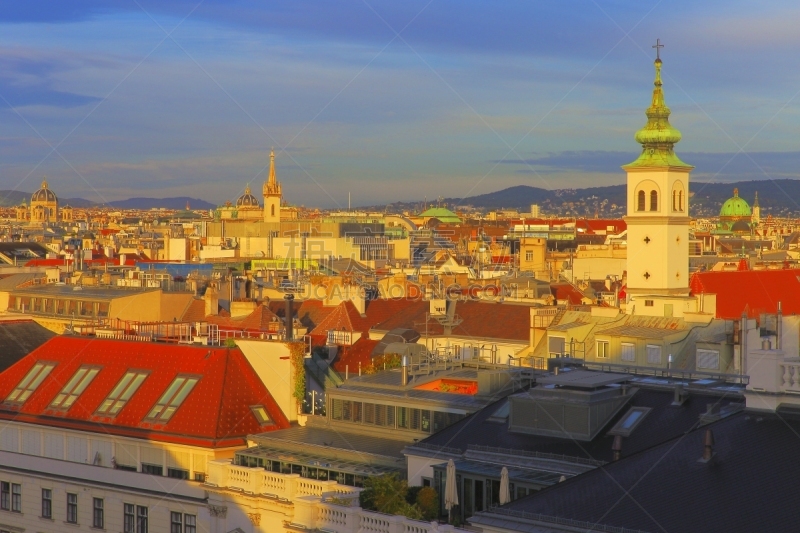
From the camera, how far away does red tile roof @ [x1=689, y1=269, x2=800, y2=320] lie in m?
71.9

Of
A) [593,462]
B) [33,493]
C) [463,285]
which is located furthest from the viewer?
[463,285]

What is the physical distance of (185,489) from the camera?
Answer: 105 ft

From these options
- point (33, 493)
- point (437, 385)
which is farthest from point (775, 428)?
point (33, 493)

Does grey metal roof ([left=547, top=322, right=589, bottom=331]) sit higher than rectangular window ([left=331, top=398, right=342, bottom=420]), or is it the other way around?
grey metal roof ([left=547, top=322, right=589, bottom=331])

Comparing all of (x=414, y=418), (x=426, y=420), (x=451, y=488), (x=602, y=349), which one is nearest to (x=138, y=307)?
(x=602, y=349)

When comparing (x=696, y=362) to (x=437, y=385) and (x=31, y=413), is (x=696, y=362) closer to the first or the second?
(x=437, y=385)

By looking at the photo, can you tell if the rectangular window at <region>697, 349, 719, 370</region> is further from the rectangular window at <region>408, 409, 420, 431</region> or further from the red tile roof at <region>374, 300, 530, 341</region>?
the rectangular window at <region>408, 409, 420, 431</region>

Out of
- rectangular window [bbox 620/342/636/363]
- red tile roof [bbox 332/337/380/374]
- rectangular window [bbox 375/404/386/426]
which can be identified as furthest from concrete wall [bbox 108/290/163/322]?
rectangular window [bbox 375/404/386/426]

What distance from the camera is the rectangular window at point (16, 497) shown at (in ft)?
118

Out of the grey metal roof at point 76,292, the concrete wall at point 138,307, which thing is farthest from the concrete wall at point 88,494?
the grey metal roof at point 76,292

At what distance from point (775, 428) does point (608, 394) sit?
6.03 meters

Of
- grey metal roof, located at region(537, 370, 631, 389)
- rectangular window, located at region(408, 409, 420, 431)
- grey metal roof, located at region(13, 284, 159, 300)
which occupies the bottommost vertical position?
rectangular window, located at region(408, 409, 420, 431)

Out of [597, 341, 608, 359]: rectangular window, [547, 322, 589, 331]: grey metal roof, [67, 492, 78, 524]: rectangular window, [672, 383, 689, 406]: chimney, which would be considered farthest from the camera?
[547, 322, 589, 331]: grey metal roof

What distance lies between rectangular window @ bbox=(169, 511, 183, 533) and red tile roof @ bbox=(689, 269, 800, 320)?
43.4 metres
